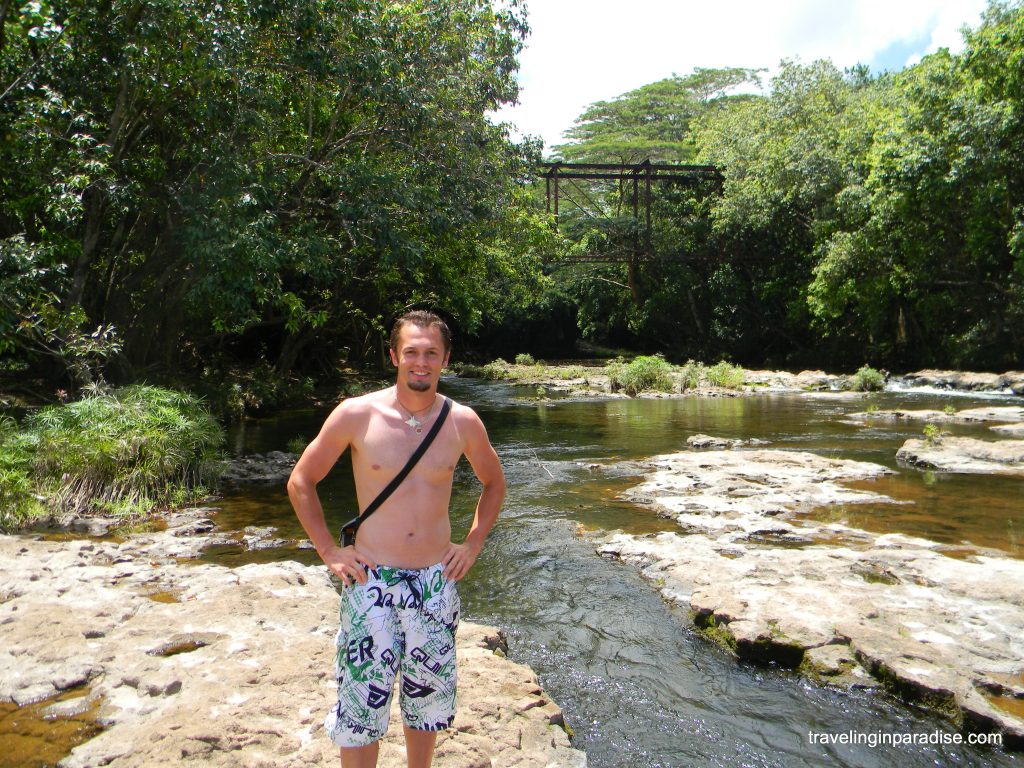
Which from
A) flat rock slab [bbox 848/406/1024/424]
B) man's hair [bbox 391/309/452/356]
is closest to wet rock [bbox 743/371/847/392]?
flat rock slab [bbox 848/406/1024/424]

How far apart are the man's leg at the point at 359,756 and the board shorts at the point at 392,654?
0.03 meters

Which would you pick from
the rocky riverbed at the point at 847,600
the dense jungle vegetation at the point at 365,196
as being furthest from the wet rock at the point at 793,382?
the rocky riverbed at the point at 847,600

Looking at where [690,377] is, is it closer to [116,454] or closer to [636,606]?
[116,454]

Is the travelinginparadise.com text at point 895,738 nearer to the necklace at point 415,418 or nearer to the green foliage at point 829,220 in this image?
the necklace at point 415,418

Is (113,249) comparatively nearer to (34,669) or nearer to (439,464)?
(34,669)

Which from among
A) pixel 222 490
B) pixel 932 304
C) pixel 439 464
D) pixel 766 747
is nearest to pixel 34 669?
pixel 439 464

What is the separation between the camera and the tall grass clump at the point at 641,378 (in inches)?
915

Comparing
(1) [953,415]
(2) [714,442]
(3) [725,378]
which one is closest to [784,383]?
(3) [725,378]

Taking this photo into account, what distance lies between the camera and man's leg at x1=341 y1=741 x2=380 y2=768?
2568 millimetres

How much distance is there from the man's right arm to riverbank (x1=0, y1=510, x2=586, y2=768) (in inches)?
36.2

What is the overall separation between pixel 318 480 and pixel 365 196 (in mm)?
10038

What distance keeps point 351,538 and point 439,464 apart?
1.34 feet

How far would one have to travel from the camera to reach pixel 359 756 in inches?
101

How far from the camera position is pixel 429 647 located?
2.61 m
